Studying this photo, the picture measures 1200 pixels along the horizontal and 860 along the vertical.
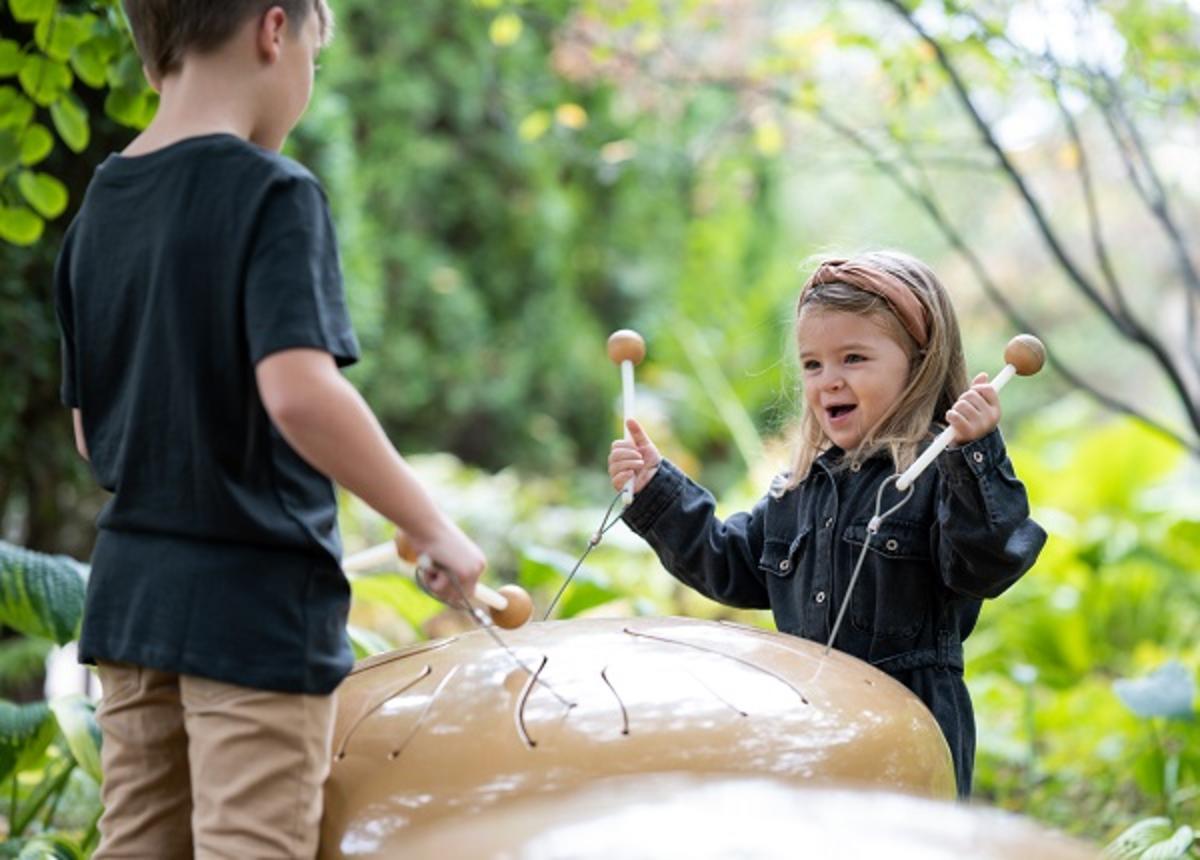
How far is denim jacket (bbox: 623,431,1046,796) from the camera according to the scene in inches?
81.5

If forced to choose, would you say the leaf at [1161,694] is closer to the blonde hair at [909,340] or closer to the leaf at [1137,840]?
the leaf at [1137,840]

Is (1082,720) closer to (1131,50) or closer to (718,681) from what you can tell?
(1131,50)

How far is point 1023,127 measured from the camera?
5746 millimetres

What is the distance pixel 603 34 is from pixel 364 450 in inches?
Result: 192

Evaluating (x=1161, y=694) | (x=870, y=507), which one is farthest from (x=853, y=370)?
(x=1161, y=694)

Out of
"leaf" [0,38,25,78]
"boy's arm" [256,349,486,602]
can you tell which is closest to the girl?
"boy's arm" [256,349,486,602]

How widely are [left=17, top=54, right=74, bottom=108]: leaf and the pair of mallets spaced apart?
50.2 inches

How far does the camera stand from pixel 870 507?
2240 mm

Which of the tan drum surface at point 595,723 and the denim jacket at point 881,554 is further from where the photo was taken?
the denim jacket at point 881,554

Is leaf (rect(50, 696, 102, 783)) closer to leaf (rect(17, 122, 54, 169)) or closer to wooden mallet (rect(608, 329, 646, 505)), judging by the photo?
leaf (rect(17, 122, 54, 169))

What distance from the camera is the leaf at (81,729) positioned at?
114 inches

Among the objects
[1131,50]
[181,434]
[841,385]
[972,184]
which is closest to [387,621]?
[1131,50]

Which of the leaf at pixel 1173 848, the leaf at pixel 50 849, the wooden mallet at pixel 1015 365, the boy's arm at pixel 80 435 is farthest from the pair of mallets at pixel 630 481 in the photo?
the leaf at pixel 1173 848

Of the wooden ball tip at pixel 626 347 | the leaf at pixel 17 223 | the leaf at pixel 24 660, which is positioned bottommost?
the leaf at pixel 24 660
